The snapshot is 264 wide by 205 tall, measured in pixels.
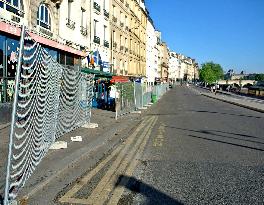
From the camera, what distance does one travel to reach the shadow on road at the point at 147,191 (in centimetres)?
498

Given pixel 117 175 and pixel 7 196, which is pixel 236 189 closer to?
pixel 117 175

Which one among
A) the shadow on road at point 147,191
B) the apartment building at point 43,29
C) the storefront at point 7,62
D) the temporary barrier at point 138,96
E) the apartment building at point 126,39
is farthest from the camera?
the apartment building at point 126,39

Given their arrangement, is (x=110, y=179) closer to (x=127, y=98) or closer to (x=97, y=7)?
(x=127, y=98)

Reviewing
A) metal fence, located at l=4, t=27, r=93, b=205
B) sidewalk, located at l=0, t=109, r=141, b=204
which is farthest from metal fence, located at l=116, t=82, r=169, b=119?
metal fence, located at l=4, t=27, r=93, b=205

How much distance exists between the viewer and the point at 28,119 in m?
6.09

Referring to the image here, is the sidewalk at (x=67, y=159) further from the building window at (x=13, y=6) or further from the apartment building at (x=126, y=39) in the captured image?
the apartment building at (x=126, y=39)

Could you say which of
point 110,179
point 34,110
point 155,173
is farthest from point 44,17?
point 110,179

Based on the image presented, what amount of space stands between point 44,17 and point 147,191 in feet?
54.9

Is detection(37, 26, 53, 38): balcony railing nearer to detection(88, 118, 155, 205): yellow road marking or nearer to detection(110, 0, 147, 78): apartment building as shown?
detection(88, 118, 155, 205): yellow road marking

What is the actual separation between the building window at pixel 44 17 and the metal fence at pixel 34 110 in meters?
8.58

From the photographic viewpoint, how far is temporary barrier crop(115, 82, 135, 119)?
20.2 meters

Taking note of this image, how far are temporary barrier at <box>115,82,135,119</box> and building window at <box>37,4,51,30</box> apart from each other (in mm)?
5585

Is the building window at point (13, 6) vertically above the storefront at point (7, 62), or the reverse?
the building window at point (13, 6)

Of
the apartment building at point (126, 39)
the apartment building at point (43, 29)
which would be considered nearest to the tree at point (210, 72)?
the apartment building at point (126, 39)
